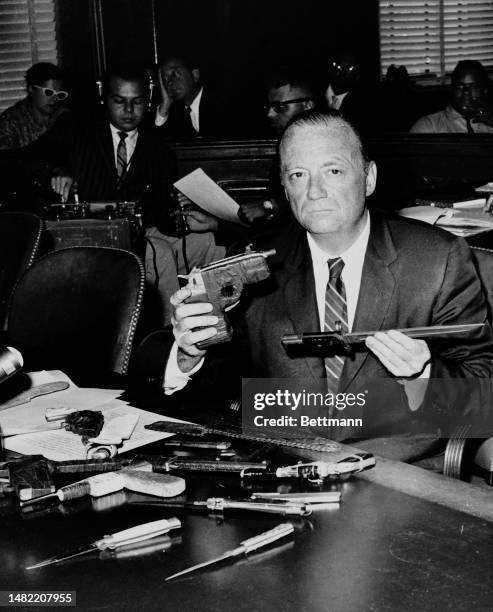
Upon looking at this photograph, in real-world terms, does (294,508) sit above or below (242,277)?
below

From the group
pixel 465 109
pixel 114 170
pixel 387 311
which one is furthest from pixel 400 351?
pixel 465 109

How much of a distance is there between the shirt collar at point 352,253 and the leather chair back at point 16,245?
159 centimetres

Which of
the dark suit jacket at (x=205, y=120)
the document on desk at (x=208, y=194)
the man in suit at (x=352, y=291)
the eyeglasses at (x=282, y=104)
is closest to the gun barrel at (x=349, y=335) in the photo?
the man in suit at (x=352, y=291)

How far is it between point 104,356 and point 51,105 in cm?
536

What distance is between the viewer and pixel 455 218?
4.50 m

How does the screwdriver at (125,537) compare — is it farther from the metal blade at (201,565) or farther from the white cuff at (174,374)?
the white cuff at (174,374)

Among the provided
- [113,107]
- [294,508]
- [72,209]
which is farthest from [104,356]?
[113,107]

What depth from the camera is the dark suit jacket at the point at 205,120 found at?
311 inches

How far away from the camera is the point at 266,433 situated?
6.22ft

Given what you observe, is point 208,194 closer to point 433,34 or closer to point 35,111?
point 35,111

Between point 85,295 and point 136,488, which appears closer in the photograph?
point 136,488

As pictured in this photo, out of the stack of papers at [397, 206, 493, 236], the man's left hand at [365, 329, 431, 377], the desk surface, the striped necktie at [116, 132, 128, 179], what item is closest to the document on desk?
the stack of papers at [397, 206, 493, 236]

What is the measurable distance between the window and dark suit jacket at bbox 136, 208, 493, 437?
23.7 feet

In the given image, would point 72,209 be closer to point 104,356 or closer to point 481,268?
point 104,356
